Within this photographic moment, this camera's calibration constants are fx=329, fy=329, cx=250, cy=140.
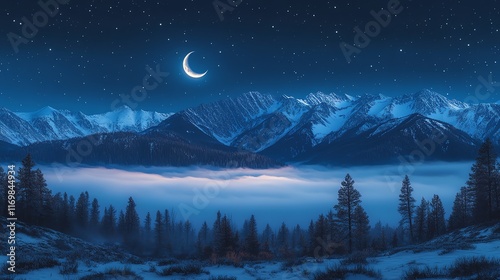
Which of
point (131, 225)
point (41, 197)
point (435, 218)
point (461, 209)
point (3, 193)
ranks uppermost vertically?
point (3, 193)

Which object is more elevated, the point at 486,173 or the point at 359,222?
the point at 486,173

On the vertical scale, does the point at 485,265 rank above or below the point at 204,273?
above

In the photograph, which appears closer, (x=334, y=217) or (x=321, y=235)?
(x=334, y=217)

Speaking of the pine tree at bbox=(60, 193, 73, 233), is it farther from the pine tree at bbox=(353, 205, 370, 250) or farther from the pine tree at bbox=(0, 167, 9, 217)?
the pine tree at bbox=(353, 205, 370, 250)

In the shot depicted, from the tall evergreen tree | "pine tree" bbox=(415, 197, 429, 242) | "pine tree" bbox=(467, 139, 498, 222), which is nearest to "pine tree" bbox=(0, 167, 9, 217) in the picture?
the tall evergreen tree

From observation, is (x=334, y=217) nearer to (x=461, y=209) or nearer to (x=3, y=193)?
(x=461, y=209)

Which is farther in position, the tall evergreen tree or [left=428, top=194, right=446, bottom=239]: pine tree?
[left=428, top=194, right=446, bottom=239]: pine tree

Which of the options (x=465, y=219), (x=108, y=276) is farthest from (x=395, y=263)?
(x=465, y=219)

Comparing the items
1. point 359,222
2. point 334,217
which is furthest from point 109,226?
point 359,222

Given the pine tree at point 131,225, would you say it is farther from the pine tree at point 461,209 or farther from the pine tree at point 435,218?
the pine tree at point 461,209

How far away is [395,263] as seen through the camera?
473 inches

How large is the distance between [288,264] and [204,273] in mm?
4084

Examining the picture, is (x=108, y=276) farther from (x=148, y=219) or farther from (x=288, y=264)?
(x=148, y=219)

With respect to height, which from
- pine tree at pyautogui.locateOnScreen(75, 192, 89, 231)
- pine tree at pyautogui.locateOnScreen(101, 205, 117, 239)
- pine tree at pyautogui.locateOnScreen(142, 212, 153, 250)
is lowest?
pine tree at pyautogui.locateOnScreen(142, 212, 153, 250)
